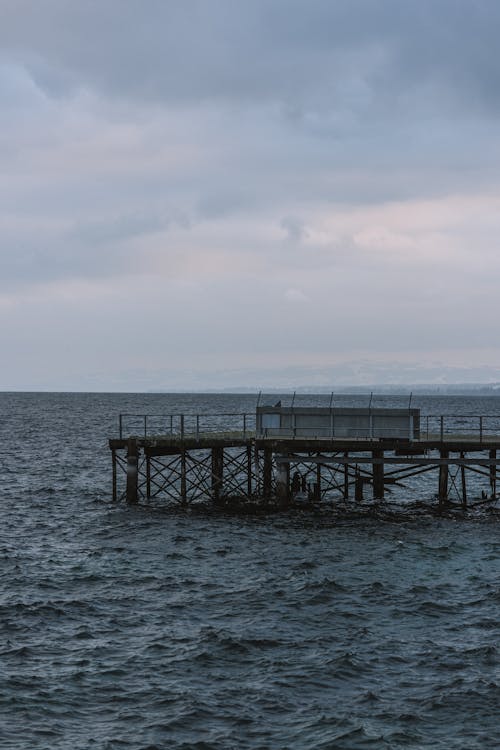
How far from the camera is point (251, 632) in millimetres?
24109

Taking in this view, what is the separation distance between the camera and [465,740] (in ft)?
57.3

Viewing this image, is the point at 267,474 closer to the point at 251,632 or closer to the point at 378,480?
the point at 378,480

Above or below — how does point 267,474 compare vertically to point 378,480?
above

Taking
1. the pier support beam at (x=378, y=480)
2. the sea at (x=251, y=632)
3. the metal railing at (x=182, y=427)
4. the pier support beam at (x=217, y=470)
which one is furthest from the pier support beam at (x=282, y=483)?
the pier support beam at (x=378, y=480)

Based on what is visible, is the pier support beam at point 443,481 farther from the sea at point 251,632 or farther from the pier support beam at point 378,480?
the pier support beam at point 378,480

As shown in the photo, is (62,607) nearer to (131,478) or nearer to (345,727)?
(345,727)

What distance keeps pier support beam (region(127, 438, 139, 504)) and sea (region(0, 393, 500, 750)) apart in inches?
103

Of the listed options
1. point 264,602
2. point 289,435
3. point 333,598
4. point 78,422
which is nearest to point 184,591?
point 264,602

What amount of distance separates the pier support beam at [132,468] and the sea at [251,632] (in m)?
2.61

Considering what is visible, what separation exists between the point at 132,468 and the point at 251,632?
69.2 ft

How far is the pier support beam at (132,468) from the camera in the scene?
4350 cm

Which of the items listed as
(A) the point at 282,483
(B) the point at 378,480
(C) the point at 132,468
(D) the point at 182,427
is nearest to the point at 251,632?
(A) the point at 282,483

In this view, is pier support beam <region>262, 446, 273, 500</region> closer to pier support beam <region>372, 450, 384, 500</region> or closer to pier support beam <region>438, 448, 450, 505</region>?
pier support beam <region>372, 450, 384, 500</region>

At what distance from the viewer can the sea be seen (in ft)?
59.4
